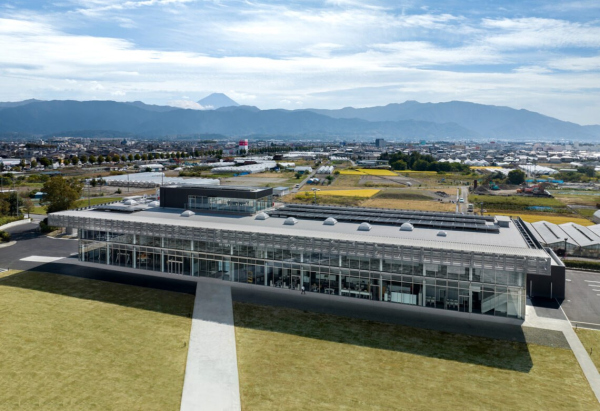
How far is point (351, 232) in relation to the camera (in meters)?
34.6

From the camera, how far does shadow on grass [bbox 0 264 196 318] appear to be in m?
30.7

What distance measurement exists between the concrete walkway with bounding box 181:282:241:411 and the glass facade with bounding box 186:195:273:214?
11016 mm

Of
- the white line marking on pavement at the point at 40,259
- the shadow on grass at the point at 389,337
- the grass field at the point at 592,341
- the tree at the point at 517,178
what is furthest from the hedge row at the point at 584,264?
the tree at the point at 517,178

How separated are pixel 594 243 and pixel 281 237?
118 feet

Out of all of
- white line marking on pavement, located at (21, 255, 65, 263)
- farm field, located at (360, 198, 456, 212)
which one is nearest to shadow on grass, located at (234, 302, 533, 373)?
white line marking on pavement, located at (21, 255, 65, 263)

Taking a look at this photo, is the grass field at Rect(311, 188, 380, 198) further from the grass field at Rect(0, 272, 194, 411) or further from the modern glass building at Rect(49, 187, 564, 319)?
the grass field at Rect(0, 272, 194, 411)

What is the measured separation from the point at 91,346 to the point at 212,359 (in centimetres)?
716

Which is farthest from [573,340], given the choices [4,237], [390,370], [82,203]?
[82,203]

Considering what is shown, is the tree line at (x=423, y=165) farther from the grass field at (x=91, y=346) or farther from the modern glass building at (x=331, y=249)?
the grass field at (x=91, y=346)

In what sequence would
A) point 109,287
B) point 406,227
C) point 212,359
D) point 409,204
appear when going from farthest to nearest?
point 409,204 → point 406,227 → point 109,287 → point 212,359

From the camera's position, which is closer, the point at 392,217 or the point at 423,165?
the point at 392,217

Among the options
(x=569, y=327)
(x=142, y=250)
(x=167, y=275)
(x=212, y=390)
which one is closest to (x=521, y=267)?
(x=569, y=327)

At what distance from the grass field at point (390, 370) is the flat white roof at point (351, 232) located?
5979 mm

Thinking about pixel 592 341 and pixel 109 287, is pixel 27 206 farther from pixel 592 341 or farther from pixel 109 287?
pixel 592 341
